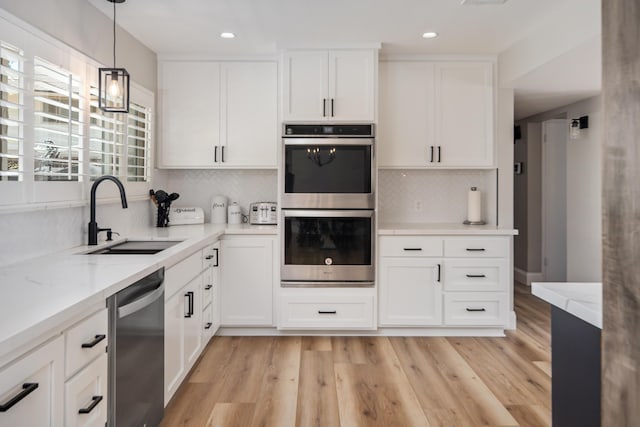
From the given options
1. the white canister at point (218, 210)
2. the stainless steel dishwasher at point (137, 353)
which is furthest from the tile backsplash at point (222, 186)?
the stainless steel dishwasher at point (137, 353)

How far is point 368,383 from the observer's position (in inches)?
109

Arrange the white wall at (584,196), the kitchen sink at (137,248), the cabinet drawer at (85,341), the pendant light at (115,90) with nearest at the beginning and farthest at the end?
the cabinet drawer at (85,341)
the pendant light at (115,90)
the kitchen sink at (137,248)
the white wall at (584,196)

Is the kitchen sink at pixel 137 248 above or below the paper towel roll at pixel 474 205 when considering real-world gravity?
below

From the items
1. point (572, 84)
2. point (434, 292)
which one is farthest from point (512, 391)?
point (572, 84)

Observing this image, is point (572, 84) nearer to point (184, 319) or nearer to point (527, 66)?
point (527, 66)

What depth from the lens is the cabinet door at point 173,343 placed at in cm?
227

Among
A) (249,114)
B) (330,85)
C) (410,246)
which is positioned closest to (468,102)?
(330,85)

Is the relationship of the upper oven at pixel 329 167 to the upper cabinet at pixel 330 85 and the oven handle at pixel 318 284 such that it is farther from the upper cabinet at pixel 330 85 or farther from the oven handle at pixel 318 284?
the oven handle at pixel 318 284

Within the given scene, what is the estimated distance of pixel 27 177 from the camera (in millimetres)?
2121

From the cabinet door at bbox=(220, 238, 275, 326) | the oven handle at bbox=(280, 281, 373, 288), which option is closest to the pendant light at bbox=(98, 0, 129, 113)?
the cabinet door at bbox=(220, 238, 275, 326)

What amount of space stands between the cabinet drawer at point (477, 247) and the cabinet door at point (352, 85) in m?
1.20

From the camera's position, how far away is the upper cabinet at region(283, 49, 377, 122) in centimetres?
355

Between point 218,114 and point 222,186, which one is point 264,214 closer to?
point 222,186

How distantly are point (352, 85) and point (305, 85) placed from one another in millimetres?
374
